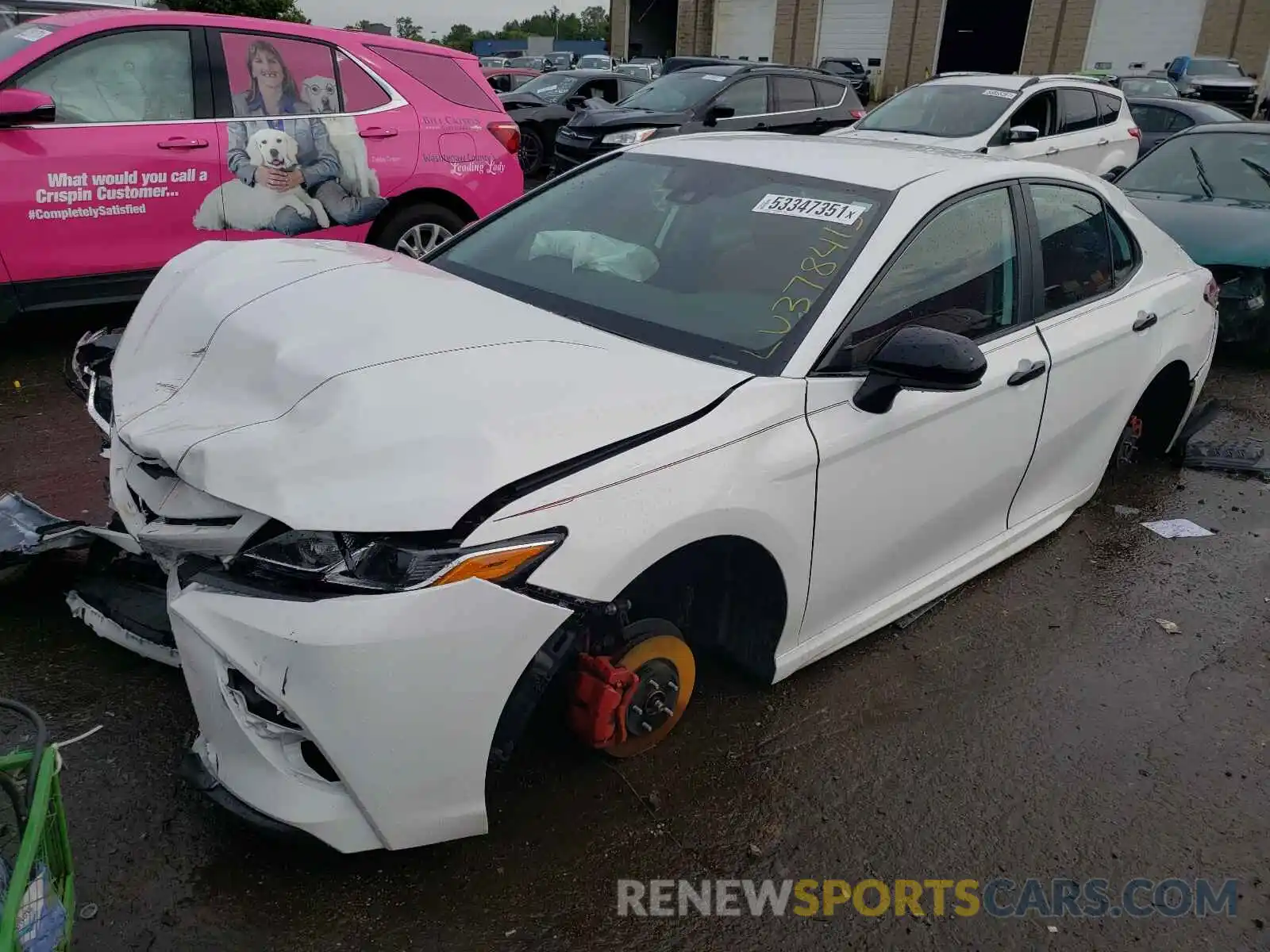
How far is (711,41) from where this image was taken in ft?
138

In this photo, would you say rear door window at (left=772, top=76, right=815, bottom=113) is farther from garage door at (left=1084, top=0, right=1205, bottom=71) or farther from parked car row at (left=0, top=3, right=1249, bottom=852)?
garage door at (left=1084, top=0, right=1205, bottom=71)

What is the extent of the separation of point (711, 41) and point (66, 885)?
147 feet

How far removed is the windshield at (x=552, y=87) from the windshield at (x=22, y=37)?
11.0 metres

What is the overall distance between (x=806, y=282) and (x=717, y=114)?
9228mm

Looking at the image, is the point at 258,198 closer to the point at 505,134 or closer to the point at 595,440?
the point at 505,134

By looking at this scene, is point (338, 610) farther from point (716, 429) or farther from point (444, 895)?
point (716, 429)

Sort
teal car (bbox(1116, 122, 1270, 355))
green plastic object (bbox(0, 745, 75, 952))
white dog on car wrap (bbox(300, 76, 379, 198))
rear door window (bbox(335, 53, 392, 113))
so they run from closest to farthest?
green plastic object (bbox(0, 745, 75, 952)) < white dog on car wrap (bbox(300, 76, 379, 198)) < rear door window (bbox(335, 53, 392, 113)) < teal car (bbox(1116, 122, 1270, 355))

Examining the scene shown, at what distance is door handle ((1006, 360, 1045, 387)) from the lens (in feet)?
10.7

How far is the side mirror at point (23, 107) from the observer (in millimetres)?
4691

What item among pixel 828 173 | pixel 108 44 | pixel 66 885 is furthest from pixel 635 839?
pixel 108 44

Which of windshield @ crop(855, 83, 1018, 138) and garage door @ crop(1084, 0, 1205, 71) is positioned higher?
garage door @ crop(1084, 0, 1205, 71)

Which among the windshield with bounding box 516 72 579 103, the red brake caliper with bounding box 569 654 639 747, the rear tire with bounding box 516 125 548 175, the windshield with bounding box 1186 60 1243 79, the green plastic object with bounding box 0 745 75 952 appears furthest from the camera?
the windshield with bounding box 1186 60 1243 79

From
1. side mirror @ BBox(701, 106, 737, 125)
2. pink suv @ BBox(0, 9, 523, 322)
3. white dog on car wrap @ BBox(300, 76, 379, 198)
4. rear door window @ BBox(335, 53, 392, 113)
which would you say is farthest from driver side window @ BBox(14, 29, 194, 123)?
side mirror @ BBox(701, 106, 737, 125)

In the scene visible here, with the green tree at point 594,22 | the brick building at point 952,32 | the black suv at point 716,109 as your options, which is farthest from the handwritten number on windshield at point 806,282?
the green tree at point 594,22
